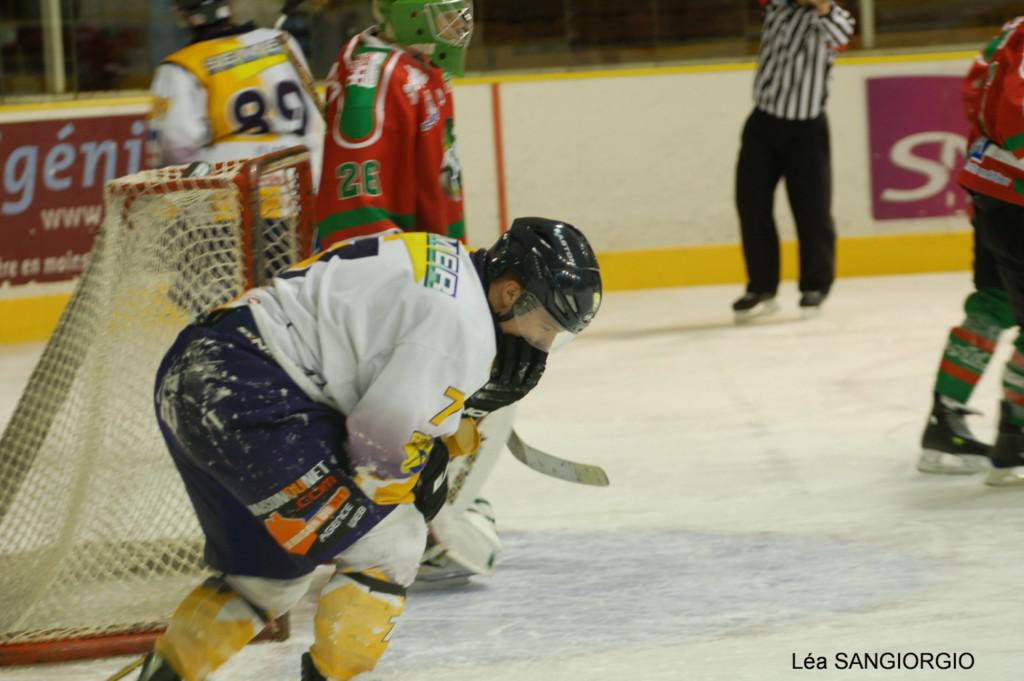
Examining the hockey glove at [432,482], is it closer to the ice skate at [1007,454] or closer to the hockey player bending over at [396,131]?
the hockey player bending over at [396,131]

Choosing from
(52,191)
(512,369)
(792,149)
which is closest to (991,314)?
(512,369)

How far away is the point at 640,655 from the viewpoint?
2473 millimetres

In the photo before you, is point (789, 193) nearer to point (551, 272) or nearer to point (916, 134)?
point (916, 134)

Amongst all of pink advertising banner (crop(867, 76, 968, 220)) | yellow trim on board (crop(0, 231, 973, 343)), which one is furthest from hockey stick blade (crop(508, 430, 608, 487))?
pink advertising banner (crop(867, 76, 968, 220))

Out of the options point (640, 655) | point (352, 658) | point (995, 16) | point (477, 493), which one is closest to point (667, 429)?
point (477, 493)

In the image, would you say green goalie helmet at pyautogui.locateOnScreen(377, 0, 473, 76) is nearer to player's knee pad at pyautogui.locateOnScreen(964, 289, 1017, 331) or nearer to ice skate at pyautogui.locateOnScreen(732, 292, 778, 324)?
player's knee pad at pyautogui.locateOnScreen(964, 289, 1017, 331)

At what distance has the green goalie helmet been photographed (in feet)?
10.0

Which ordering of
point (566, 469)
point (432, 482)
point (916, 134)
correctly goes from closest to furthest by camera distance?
point (432, 482), point (566, 469), point (916, 134)

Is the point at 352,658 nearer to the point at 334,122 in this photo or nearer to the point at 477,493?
the point at 477,493

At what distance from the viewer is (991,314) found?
3527 millimetres

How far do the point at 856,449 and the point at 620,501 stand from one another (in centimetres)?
76

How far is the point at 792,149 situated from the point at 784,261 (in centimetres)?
103

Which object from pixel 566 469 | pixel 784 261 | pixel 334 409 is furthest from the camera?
pixel 784 261

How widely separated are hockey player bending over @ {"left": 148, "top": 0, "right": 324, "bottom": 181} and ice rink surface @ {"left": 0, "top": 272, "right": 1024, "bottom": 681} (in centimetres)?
105
